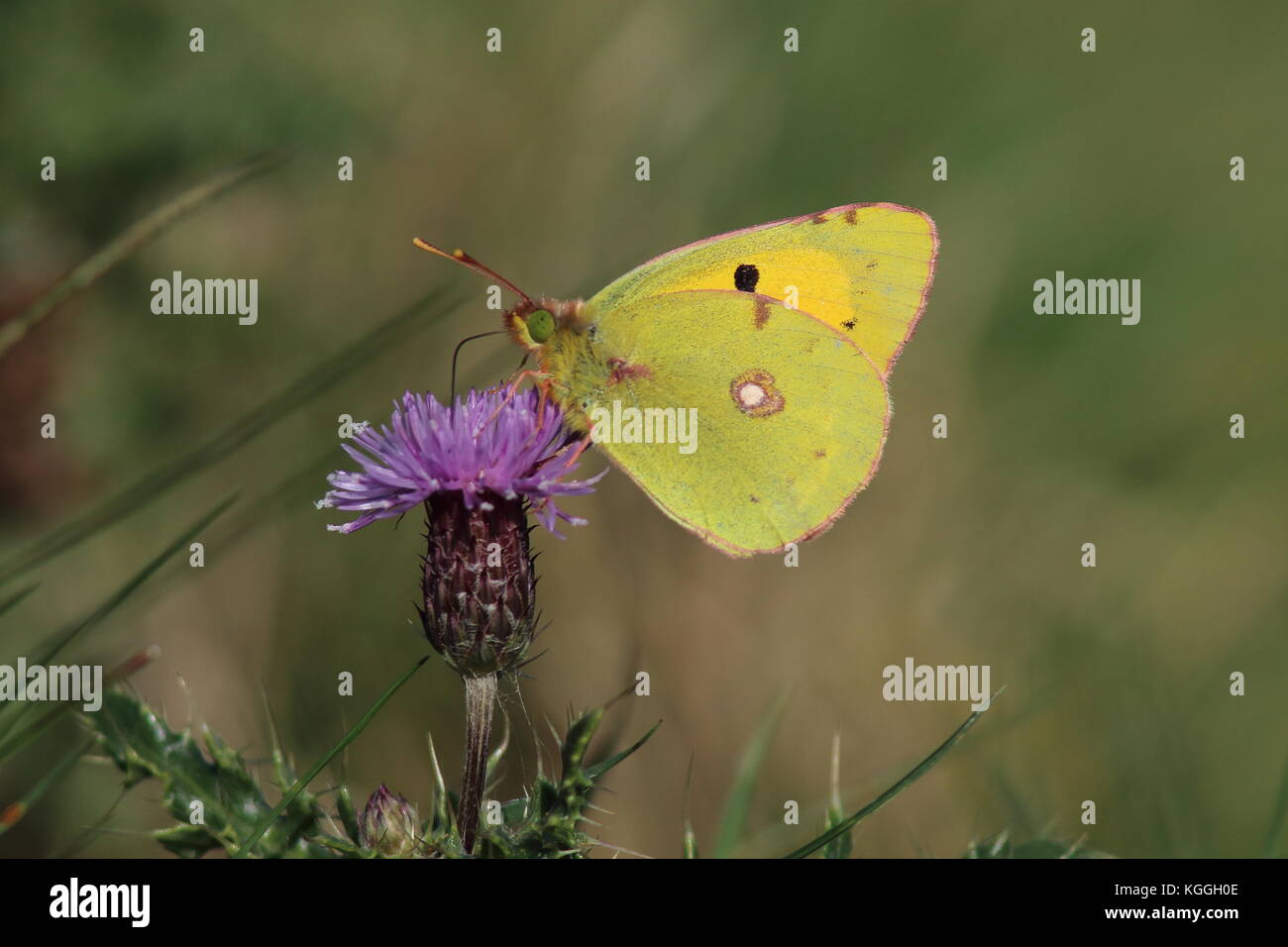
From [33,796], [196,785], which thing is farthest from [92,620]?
[196,785]

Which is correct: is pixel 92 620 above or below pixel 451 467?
below

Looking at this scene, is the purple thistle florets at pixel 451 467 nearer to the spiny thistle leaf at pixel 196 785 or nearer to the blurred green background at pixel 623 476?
the spiny thistle leaf at pixel 196 785

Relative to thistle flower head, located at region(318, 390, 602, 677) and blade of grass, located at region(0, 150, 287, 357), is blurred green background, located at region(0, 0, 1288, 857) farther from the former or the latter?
blade of grass, located at region(0, 150, 287, 357)

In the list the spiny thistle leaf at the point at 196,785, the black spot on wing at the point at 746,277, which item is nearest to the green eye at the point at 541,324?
the black spot on wing at the point at 746,277

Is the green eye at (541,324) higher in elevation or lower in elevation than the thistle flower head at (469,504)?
higher

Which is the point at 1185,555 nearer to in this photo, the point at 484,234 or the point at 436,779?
the point at 484,234

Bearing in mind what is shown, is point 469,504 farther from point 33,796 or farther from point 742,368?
point 742,368
